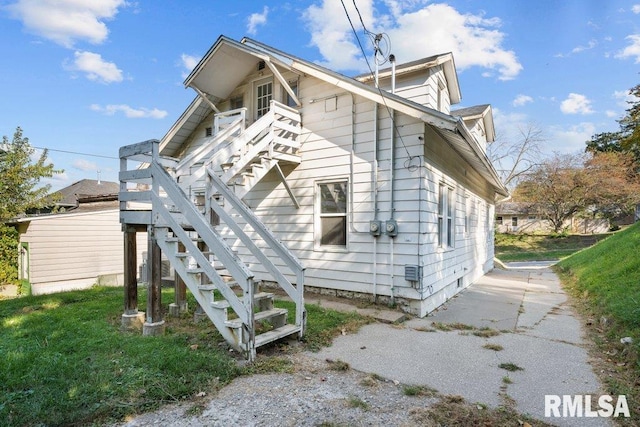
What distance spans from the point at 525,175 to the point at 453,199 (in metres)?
28.8

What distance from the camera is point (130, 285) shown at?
4.96 meters

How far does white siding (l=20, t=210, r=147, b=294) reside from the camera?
1140cm

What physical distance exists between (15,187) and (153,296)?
10.8 m

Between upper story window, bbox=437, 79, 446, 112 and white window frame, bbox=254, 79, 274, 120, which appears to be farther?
white window frame, bbox=254, 79, 274, 120

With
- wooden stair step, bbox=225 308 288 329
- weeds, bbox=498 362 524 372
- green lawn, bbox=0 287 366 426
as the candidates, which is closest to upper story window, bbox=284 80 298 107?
green lawn, bbox=0 287 366 426

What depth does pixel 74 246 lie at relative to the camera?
12.3 m

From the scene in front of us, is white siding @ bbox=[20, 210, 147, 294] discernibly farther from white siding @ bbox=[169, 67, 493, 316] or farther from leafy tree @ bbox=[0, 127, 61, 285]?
white siding @ bbox=[169, 67, 493, 316]

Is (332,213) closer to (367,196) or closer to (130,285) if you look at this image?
(367,196)

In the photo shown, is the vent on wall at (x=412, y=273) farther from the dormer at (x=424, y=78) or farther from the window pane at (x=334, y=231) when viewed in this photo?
the dormer at (x=424, y=78)

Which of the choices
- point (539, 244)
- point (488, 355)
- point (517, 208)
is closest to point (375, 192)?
point (488, 355)

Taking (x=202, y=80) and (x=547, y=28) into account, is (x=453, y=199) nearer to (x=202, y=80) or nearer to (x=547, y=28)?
(x=547, y=28)

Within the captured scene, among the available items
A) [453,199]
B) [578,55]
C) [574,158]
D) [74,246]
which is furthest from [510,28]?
[574,158]

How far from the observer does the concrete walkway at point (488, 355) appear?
3.14 m

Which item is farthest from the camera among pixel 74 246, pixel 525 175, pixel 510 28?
pixel 525 175
